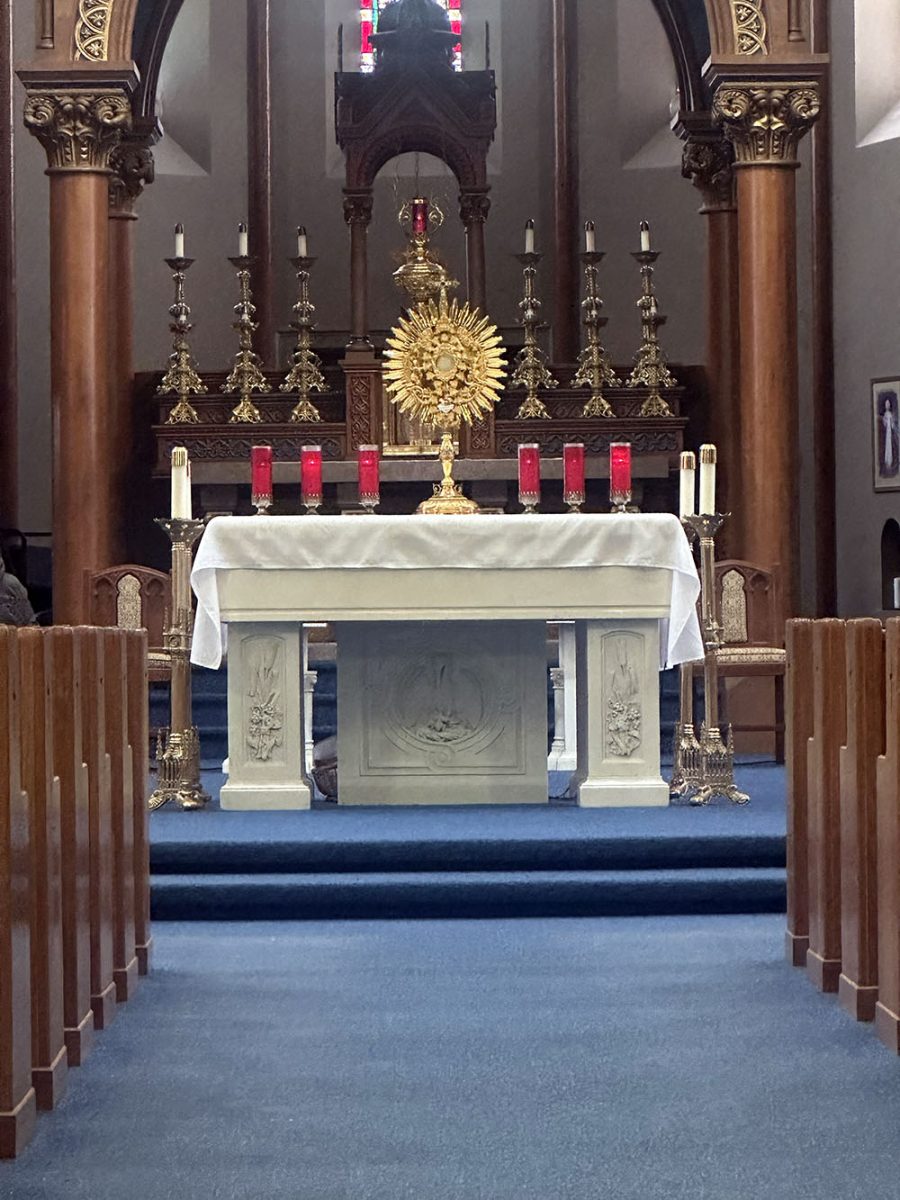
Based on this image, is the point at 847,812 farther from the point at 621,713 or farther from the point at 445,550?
the point at 445,550

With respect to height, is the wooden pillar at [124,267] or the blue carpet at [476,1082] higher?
the wooden pillar at [124,267]

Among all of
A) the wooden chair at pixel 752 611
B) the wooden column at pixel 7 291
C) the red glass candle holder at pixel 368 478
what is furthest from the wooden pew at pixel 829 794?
the wooden column at pixel 7 291

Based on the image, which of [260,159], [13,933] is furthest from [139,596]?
[260,159]

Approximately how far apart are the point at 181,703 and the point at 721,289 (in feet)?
19.7

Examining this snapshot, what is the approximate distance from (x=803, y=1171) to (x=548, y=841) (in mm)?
2849

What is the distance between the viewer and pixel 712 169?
11.5 metres

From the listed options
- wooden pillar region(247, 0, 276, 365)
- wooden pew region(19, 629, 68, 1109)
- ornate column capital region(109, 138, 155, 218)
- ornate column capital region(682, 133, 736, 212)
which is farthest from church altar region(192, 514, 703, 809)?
wooden pillar region(247, 0, 276, 365)

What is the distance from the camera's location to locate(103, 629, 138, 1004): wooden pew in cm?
451

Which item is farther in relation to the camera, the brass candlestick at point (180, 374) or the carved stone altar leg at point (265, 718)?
the brass candlestick at point (180, 374)

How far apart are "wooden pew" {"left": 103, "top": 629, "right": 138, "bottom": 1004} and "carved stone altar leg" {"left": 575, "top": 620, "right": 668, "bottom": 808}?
242 centimetres

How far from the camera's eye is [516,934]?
17.7 feet

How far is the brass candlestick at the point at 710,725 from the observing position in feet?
23.0

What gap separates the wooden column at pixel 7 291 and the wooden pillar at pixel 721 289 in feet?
15.4

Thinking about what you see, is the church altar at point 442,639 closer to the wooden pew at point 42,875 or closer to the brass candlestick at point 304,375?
the wooden pew at point 42,875
